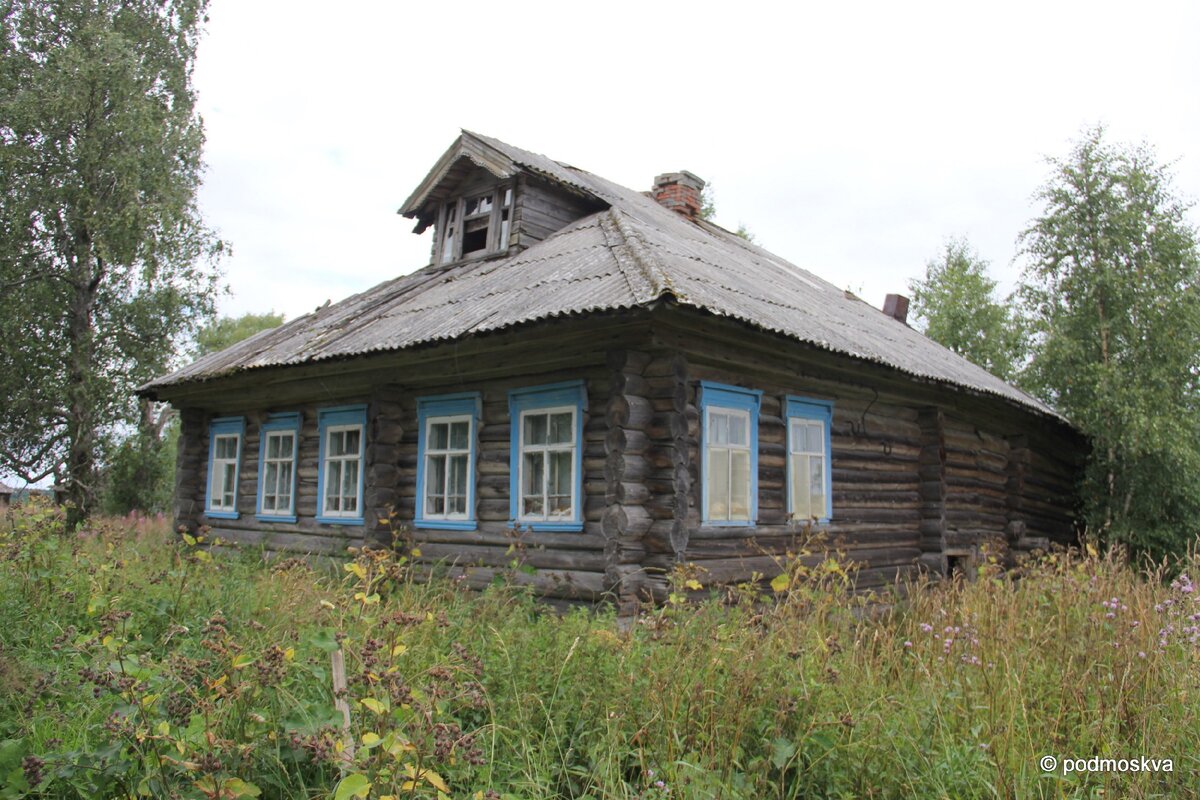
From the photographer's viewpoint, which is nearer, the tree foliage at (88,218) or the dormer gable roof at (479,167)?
the dormer gable roof at (479,167)

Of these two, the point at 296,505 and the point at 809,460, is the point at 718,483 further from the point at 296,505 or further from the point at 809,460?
the point at 296,505

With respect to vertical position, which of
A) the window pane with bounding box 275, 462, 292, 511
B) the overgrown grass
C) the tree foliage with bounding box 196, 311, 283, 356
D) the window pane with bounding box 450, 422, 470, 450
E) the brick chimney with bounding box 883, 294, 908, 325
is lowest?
the overgrown grass

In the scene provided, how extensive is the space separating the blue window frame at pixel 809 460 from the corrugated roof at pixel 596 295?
89cm

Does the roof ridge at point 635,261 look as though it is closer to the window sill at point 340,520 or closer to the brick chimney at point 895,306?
the window sill at point 340,520

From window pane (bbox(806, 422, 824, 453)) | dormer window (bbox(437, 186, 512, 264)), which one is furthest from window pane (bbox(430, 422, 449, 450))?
window pane (bbox(806, 422, 824, 453))

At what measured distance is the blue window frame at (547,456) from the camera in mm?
8172

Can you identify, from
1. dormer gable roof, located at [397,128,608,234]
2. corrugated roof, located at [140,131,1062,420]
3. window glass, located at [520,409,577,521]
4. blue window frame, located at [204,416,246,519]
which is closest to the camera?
corrugated roof, located at [140,131,1062,420]

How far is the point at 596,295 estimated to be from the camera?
24.4 feet

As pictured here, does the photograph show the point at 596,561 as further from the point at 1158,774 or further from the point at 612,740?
the point at 1158,774

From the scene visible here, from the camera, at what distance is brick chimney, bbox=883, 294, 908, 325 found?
1612 cm

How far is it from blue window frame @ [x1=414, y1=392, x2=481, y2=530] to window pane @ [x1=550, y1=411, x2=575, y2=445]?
104 cm

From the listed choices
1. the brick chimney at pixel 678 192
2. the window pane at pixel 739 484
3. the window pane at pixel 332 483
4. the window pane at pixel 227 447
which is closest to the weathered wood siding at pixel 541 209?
the brick chimney at pixel 678 192

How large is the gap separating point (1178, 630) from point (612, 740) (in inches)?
134

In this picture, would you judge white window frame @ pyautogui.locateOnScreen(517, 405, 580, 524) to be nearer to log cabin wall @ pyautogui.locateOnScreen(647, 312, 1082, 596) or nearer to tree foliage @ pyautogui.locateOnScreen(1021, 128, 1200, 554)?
log cabin wall @ pyautogui.locateOnScreen(647, 312, 1082, 596)
